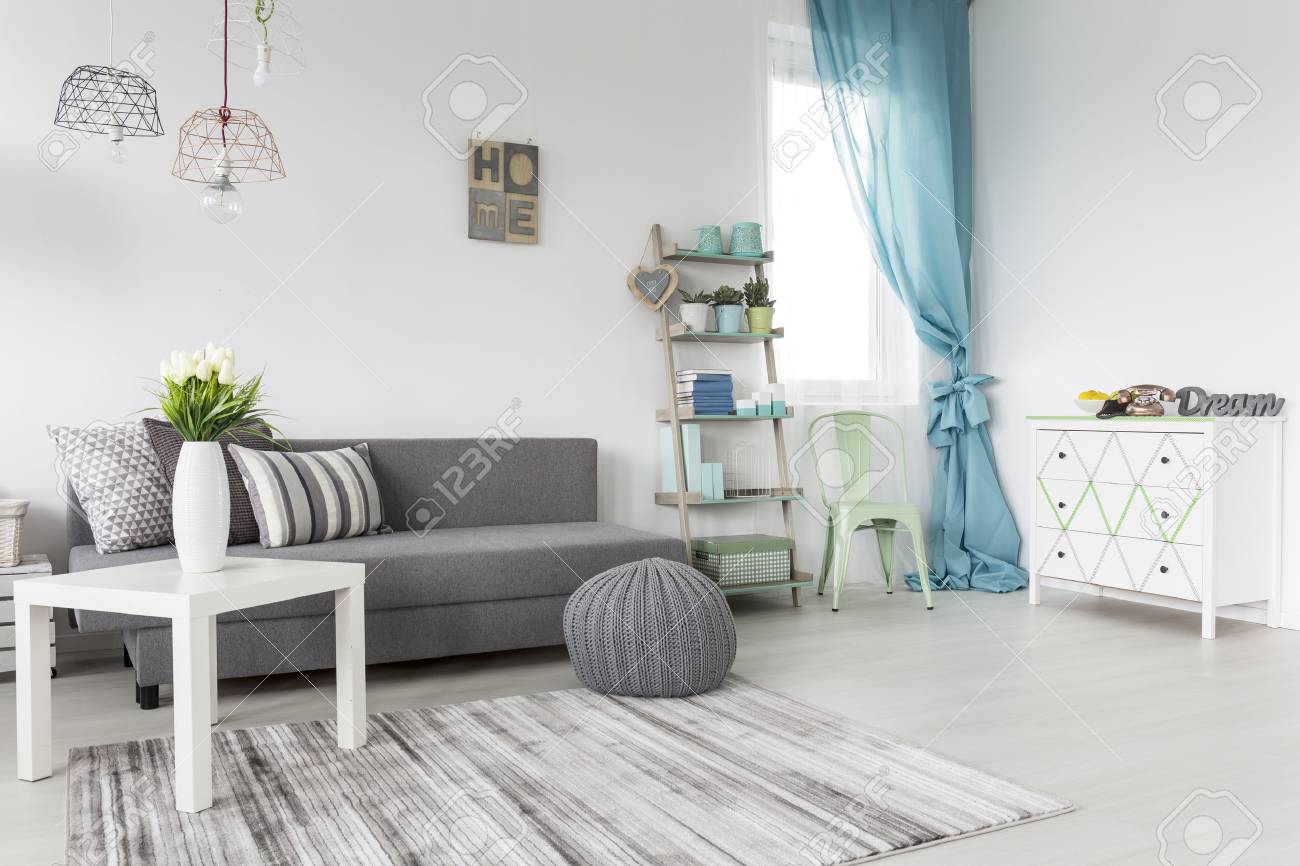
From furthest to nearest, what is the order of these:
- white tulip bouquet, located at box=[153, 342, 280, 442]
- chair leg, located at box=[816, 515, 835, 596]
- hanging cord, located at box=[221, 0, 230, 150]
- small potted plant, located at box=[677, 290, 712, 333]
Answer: chair leg, located at box=[816, 515, 835, 596] → small potted plant, located at box=[677, 290, 712, 333] → hanging cord, located at box=[221, 0, 230, 150] → white tulip bouquet, located at box=[153, 342, 280, 442]

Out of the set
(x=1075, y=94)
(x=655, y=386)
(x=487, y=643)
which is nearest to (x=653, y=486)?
(x=655, y=386)

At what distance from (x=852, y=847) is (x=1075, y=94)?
13.1 ft

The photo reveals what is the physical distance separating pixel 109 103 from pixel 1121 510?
3.88 metres

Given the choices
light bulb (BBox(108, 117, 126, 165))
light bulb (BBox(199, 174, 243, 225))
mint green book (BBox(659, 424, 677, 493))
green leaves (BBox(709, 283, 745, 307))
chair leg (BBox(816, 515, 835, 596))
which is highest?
light bulb (BBox(108, 117, 126, 165))

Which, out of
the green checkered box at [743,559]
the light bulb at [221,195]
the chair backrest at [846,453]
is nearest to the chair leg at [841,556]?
the green checkered box at [743,559]

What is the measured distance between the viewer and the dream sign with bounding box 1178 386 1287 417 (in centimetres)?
373

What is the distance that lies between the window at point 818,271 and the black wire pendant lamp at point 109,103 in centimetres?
263

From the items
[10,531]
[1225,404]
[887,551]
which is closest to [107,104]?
[10,531]

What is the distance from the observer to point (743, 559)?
4133 mm

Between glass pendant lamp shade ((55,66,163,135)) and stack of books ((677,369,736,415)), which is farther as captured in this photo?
stack of books ((677,369,736,415))

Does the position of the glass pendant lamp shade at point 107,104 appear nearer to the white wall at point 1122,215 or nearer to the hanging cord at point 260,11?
the hanging cord at point 260,11

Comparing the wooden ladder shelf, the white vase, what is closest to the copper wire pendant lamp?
the white vase

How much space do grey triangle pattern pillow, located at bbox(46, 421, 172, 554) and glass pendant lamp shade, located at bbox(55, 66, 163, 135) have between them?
98 cm

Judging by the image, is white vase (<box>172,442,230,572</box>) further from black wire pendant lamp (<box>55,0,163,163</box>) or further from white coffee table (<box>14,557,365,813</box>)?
black wire pendant lamp (<box>55,0,163,163</box>)
